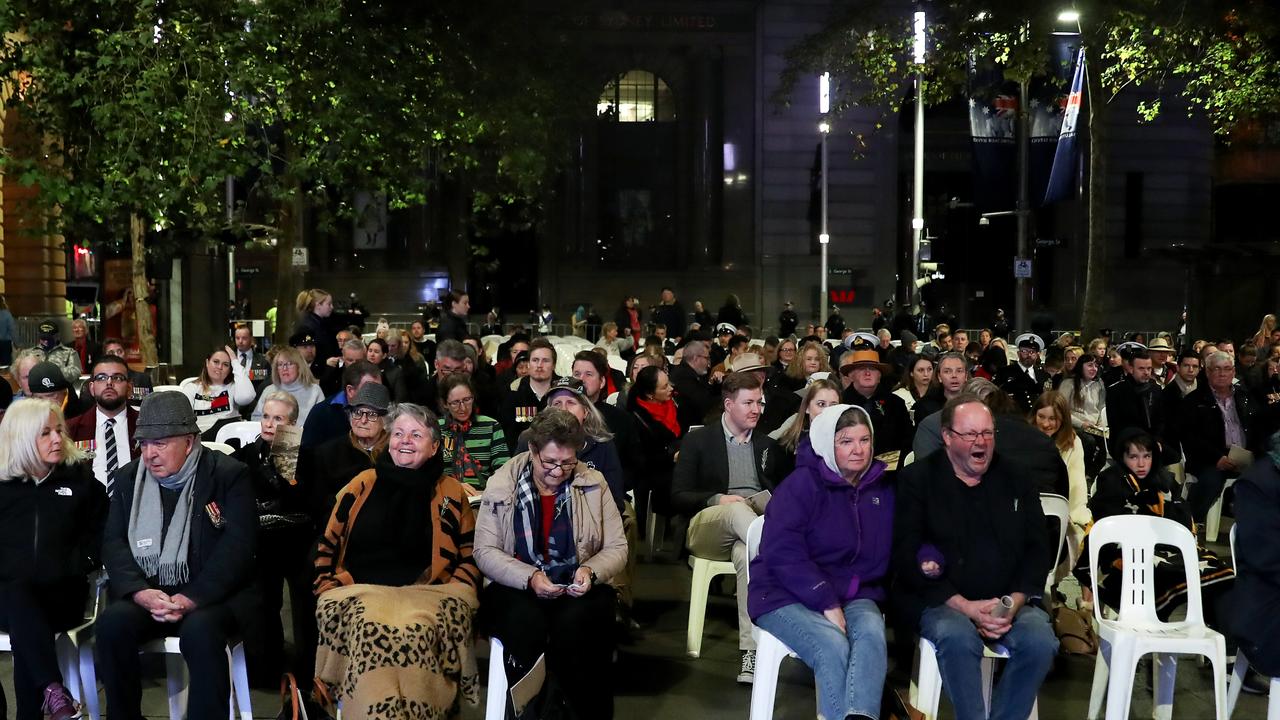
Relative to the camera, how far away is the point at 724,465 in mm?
8492

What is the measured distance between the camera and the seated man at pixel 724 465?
27.3 ft

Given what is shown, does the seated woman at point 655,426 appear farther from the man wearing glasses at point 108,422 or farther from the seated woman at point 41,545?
the seated woman at point 41,545

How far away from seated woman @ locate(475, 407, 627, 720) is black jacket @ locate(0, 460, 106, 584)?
205 cm

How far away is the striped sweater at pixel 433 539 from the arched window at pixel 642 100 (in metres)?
40.7

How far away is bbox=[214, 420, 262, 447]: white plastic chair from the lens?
1025 centimetres

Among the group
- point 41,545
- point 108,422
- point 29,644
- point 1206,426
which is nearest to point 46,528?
point 41,545

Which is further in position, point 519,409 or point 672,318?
point 672,318

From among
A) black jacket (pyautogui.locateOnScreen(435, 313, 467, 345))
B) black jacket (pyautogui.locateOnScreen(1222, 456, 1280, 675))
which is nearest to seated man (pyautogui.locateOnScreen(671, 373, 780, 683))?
black jacket (pyautogui.locateOnScreen(1222, 456, 1280, 675))

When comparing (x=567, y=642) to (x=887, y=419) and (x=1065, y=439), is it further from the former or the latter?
(x=887, y=419)

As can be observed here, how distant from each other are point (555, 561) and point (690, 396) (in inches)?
220

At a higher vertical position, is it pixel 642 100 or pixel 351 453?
pixel 642 100

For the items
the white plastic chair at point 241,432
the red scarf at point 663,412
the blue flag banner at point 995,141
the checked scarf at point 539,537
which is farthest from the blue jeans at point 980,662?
the blue flag banner at point 995,141

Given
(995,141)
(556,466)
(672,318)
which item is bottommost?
(556,466)

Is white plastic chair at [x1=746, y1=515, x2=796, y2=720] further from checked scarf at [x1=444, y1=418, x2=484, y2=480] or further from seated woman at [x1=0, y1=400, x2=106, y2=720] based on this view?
seated woman at [x1=0, y1=400, x2=106, y2=720]
